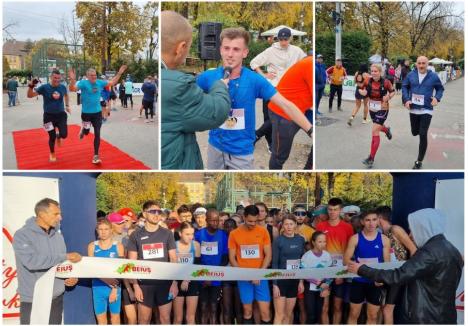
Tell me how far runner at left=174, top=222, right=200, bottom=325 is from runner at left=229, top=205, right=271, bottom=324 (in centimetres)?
38

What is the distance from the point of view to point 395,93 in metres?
5.19

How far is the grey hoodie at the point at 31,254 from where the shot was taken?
13.8ft

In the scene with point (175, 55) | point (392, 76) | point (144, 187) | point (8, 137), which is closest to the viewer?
point (175, 55)

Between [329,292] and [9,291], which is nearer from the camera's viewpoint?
[9,291]

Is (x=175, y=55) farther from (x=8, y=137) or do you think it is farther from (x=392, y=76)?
(x=392, y=76)

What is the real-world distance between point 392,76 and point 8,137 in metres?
3.71

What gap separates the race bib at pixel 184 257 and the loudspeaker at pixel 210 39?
1.90 metres

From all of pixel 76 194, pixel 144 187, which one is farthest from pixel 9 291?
pixel 144 187

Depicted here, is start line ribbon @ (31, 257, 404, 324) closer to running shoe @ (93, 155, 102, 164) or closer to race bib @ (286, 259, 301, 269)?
race bib @ (286, 259, 301, 269)

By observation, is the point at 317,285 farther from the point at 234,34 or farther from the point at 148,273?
the point at 234,34

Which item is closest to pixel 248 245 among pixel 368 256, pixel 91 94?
pixel 368 256

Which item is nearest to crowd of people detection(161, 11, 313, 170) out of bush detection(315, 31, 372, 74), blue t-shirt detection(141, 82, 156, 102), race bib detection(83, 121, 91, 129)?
bush detection(315, 31, 372, 74)

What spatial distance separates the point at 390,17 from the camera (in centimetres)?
497

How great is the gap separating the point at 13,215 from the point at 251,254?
2.26 meters
